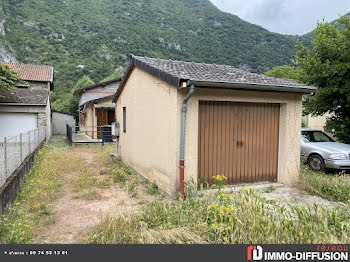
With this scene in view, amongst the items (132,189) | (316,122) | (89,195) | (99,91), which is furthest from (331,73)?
(99,91)

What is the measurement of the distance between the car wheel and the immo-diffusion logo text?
18.5 ft

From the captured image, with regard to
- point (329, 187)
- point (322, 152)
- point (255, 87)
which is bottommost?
point (329, 187)

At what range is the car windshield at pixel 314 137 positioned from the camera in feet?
29.7

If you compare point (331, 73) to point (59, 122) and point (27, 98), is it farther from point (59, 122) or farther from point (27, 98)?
point (59, 122)

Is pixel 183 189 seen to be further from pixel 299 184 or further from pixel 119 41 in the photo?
pixel 119 41

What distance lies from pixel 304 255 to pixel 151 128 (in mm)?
4797

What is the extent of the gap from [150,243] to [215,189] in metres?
3.00

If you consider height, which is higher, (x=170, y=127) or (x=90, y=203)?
(x=170, y=127)

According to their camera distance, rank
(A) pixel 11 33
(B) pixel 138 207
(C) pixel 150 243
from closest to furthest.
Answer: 1. (C) pixel 150 243
2. (B) pixel 138 207
3. (A) pixel 11 33

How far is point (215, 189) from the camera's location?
5.96 m

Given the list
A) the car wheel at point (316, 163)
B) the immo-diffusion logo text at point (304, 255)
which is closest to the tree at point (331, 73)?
the car wheel at point (316, 163)

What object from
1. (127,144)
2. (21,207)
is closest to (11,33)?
(127,144)

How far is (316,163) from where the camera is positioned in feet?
27.0

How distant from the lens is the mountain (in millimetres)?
44688
